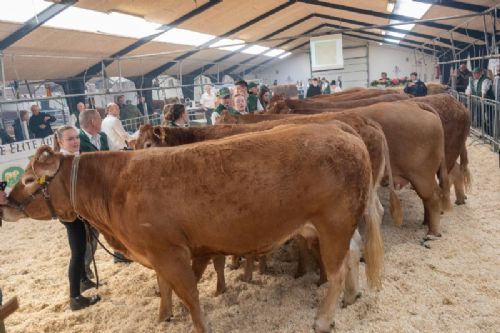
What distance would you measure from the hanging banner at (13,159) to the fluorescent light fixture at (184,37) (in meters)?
5.57

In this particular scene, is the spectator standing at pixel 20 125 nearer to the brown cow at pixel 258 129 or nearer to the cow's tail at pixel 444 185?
the brown cow at pixel 258 129

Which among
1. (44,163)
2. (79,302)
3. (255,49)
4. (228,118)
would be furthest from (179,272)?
(255,49)

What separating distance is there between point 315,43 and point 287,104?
1106 centimetres

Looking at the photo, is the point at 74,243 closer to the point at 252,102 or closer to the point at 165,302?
the point at 165,302

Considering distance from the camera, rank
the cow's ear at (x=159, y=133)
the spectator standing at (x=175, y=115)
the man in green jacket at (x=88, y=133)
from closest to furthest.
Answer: the man in green jacket at (x=88, y=133) < the cow's ear at (x=159, y=133) < the spectator standing at (x=175, y=115)

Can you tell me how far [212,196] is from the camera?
7.86 feet

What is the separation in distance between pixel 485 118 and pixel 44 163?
28.4 feet

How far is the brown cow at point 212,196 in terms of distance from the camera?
Answer: 2.40 m

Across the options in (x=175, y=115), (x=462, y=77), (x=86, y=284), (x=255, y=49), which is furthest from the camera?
(x=255, y=49)

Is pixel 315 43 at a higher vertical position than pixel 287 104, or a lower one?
higher

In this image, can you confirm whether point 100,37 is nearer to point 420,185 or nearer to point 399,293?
point 420,185

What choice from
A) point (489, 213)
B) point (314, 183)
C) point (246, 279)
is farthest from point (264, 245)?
point (489, 213)

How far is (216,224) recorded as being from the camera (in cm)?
242

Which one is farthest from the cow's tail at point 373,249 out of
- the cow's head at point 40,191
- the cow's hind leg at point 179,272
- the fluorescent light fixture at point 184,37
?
the fluorescent light fixture at point 184,37
